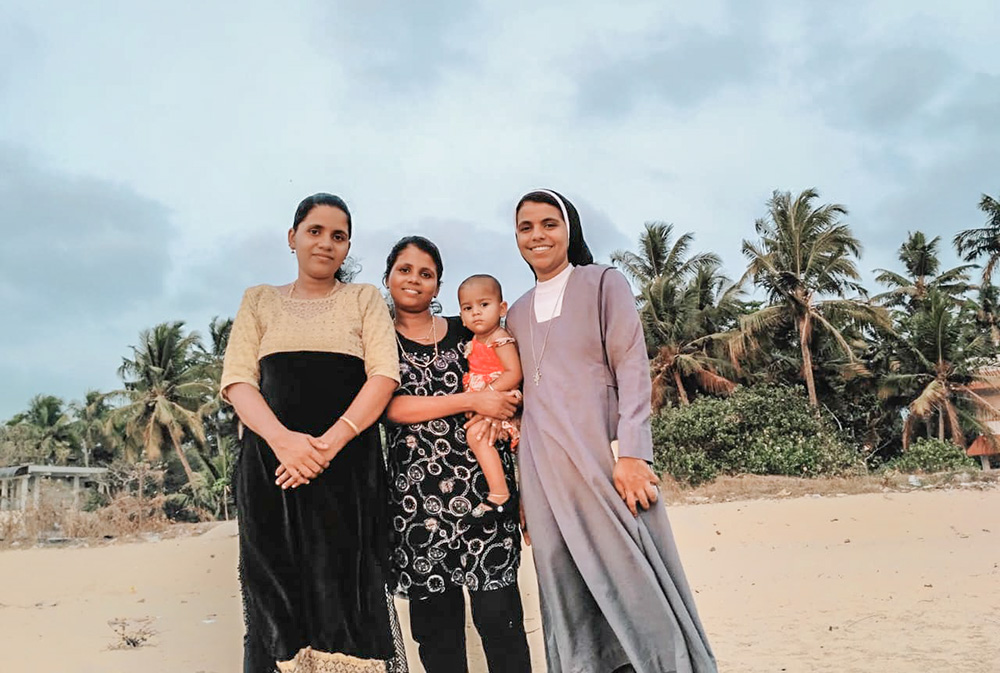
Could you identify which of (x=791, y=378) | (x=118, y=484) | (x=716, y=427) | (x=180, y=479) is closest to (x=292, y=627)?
(x=716, y=427)

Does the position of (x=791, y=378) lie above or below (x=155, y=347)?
below

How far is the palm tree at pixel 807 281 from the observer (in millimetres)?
20609

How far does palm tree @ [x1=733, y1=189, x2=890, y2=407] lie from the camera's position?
2061 cm

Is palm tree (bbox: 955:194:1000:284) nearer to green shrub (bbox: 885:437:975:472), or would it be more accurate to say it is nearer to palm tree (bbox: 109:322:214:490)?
green shrub (bbox: 885:437:975:472)

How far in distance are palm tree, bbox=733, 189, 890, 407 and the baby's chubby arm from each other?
744 inches

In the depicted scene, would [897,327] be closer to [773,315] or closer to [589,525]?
[773,315]

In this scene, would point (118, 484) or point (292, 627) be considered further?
point (118, 484)

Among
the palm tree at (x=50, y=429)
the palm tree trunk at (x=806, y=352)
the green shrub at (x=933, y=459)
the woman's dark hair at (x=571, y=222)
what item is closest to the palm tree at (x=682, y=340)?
the palm tree trunk at (x=806, y=352)

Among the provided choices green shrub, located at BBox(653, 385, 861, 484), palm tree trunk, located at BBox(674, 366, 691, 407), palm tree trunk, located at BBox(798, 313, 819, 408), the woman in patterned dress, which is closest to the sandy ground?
the woman in patterned dress

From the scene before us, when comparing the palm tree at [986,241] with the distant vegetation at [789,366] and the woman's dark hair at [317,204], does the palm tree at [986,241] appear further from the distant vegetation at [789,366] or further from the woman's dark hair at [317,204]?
the woman's dark hair at [317,204]

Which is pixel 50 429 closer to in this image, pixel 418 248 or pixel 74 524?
pixel 74 524

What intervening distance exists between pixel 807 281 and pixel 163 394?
19874 mm

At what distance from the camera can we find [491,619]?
266 centimetres

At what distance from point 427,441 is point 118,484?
25.5m
